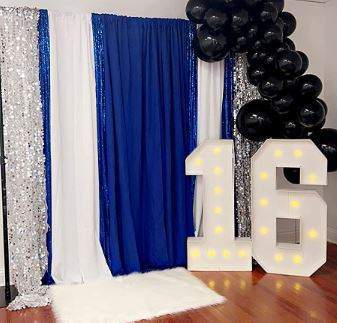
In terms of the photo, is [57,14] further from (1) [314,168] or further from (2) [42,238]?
(1) [314,168]

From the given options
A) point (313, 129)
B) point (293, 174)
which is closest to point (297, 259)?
point (293, 174)

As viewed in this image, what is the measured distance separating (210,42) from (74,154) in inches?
51.4

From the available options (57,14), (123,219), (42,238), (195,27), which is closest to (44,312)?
(42,238)

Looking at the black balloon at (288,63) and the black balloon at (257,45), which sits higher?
the black balloon at (257,45)

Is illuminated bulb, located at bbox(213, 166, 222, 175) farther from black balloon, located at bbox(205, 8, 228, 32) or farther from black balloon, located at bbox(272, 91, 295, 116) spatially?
black balloon, located at bbox(205, 8, 228, 32)

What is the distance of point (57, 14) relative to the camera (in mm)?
3016

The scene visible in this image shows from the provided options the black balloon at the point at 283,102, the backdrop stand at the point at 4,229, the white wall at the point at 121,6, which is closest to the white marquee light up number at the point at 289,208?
the black balloon at the point at 283,102

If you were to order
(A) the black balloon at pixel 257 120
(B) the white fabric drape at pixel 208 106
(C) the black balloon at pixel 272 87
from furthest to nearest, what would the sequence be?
1. (B) the white fabric drape at pixel 208 106
2. (A) the black balloon at pixel 257 120
3. (C) the black balloon at pixel 272 87

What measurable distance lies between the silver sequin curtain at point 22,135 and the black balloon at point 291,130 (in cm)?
183

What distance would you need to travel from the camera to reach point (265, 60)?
3.12m

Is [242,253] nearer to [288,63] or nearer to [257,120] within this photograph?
[257,120]

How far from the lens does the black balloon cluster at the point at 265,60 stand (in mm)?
3025

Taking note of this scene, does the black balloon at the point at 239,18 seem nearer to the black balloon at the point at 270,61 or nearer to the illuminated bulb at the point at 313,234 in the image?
the black balloon at the point at 270,61

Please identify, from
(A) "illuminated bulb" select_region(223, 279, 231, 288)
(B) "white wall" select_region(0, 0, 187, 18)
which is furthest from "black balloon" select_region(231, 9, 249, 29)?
(A) "illuminated bulb" select_region(223, 279, 231, 288)
